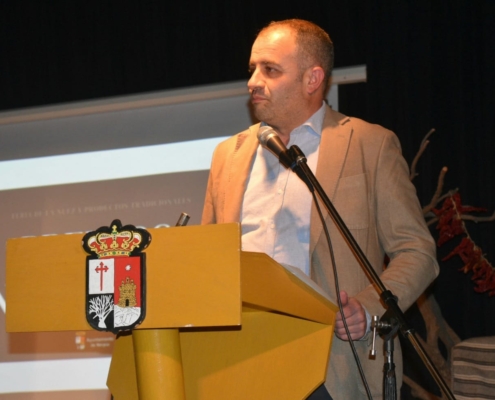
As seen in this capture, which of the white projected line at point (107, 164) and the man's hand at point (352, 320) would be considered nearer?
the man's hand at point (352, 320)

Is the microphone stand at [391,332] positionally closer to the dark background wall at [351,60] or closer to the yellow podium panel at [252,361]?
the yellow podium panel at [252,361]

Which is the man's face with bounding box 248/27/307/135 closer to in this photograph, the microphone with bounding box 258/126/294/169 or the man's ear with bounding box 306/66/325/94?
the man's ear with bounding box 306/66/325/94

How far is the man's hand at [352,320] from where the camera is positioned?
163cm

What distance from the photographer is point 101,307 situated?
1.21 meters

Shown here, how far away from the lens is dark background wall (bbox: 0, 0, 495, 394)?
11.6ft

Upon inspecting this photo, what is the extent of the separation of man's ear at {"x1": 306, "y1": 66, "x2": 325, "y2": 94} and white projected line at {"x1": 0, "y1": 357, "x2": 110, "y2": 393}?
1.85 meters

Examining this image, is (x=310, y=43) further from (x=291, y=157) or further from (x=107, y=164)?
(x=107, y=164)

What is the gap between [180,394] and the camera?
1.28 meters

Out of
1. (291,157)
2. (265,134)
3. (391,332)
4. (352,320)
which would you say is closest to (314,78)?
(265,134)

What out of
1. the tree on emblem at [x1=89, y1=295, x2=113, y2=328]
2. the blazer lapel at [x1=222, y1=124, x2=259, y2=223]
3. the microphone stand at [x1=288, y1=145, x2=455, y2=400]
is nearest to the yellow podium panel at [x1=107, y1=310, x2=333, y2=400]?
the microphone stand at [x1=288, y1=145, x2=455, y2=400]

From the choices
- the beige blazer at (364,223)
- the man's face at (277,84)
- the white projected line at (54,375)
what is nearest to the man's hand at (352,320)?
the beige blazer at (364,223)

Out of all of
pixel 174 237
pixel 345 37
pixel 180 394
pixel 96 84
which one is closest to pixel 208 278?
pixel 174 237

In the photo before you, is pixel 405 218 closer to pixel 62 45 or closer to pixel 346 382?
pixel 346 382

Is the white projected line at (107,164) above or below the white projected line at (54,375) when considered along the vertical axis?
above
